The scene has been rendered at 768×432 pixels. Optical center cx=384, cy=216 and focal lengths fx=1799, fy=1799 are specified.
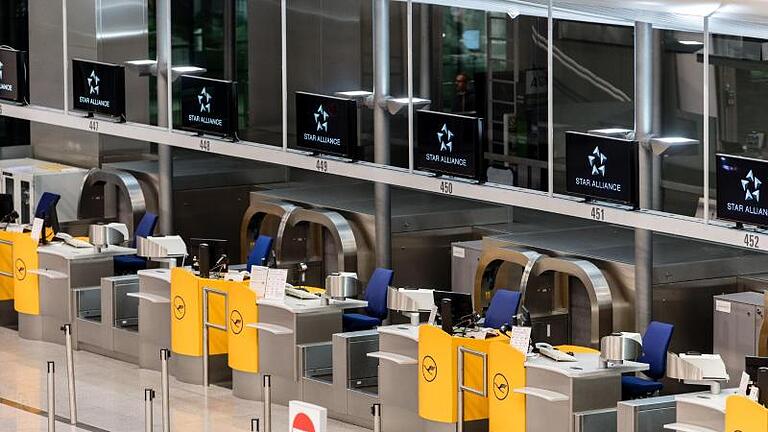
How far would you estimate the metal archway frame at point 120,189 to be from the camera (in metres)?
19.0

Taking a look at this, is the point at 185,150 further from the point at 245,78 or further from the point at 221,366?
the point at 221,366

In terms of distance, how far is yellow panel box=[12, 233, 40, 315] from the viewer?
17094 mm

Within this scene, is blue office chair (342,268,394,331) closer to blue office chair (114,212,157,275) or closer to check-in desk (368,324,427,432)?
check-in desk (368,324,427,432)

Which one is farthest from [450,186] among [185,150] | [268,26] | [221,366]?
[185,150]

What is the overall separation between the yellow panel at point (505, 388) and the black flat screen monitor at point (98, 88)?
664cm

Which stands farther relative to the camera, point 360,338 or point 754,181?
point 360,338

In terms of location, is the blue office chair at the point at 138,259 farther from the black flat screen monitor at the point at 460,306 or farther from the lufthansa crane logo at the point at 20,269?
the black flat screen monitor at the point at 460,306

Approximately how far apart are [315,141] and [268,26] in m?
3.90

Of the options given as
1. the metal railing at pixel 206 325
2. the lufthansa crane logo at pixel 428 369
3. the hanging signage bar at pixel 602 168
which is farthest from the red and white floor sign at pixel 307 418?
Answer: the metal railing at pixel 206 325

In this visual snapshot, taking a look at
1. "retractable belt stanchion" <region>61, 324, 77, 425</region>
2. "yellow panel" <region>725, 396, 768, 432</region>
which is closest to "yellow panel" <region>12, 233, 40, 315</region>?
"retractable belt stanchion" <region>61, 324, 77, 425</region>

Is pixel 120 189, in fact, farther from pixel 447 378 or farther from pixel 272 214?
pixel 447 378

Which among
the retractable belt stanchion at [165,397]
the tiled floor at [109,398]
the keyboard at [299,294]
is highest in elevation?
the keyboard at [299,294]

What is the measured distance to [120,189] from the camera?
1928cm

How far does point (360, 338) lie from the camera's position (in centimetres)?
1414
